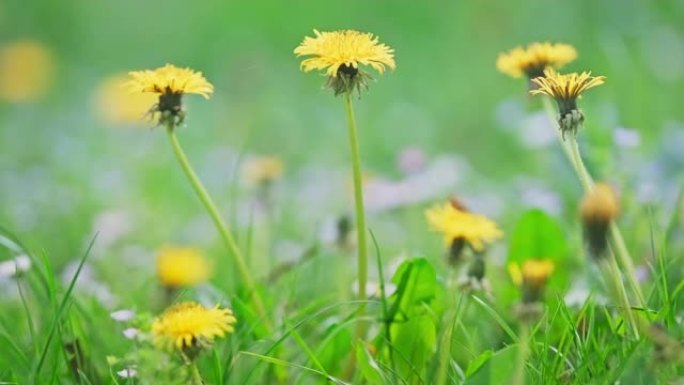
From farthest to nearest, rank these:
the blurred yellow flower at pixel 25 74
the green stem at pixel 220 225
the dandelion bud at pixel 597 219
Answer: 1. the blurred yellow flower at pixel 25 74
2. the green stem at pixel 220 225
3. the dandelion bud at pixel 597 219

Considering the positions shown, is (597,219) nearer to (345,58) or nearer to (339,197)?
(345,58)

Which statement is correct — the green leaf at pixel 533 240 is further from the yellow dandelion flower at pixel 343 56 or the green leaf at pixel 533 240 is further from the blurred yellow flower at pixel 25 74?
the blurred yellow flower at pixel 25 74

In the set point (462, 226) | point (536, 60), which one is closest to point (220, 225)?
point (462, 226)

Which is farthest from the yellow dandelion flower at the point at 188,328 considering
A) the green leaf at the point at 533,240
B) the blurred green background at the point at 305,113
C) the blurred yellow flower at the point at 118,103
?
the blurred yellow flower at the point at 118,103

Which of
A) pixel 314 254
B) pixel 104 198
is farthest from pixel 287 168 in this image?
pixel 314 254

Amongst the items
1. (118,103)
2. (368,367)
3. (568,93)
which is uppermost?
(118,103)

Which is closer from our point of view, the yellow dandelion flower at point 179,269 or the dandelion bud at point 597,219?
the dandelion bud at point 597,219

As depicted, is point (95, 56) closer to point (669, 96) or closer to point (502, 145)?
point (502, 145)
